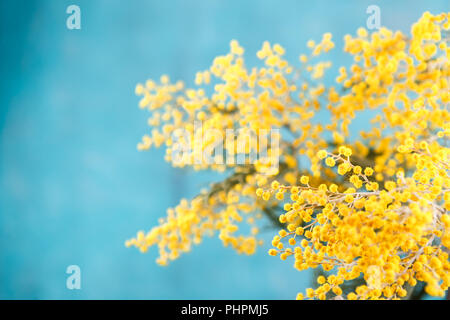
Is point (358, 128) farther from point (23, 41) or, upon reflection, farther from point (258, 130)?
point (23, 41)

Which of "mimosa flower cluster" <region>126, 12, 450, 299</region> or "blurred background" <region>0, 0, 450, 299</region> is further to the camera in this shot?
"blurred background" <region>0, 0, 450, 299</region>

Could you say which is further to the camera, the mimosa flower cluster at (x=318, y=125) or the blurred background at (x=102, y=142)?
the blurred background at (x=102, y=142)

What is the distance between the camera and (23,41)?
53.5 inches

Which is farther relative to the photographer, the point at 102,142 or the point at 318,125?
the point at 102,142

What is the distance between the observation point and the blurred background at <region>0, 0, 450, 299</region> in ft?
4.27

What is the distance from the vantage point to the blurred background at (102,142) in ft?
4.27

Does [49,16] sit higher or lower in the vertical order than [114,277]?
higher

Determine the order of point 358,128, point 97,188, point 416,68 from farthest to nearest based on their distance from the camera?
point 97,188 → point 358,128 → point 416,68

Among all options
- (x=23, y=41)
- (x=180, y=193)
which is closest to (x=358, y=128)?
(x=180, y=193)

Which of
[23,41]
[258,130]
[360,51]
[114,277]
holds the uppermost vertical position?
[23,41]

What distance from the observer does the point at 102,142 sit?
4.47 ft

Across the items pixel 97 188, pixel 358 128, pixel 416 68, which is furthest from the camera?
pixel 97 188
